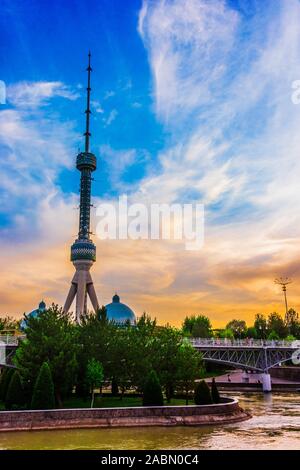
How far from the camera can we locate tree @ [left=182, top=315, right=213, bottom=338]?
5231 inches

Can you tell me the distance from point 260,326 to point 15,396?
110 metres

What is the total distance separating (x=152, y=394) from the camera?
127 ft

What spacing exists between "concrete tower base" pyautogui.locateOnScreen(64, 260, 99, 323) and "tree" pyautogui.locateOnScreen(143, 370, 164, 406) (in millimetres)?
87997

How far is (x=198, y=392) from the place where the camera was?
40969mm

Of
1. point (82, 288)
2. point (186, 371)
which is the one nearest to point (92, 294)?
point (82, 288)

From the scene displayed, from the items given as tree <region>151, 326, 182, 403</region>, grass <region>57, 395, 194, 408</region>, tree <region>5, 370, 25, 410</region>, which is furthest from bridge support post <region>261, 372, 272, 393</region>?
tree <region>5, 370, 25, 410</region>

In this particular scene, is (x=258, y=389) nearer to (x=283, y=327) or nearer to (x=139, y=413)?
(x=139, y=413)

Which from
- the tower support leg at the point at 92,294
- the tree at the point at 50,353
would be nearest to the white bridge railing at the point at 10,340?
the tree at the point at 50,353

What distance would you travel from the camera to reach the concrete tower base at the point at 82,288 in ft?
415

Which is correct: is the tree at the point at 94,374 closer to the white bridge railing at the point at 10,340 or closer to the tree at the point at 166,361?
the tree at the point at 166,361

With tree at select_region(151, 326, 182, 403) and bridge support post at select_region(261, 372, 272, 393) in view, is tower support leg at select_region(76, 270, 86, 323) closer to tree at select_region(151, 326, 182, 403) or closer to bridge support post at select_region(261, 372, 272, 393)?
bridge support post at select_region(261, 372, 272, 393)

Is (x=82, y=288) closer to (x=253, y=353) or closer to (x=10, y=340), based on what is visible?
(x=253, y=353)

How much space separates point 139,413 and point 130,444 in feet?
23.5
